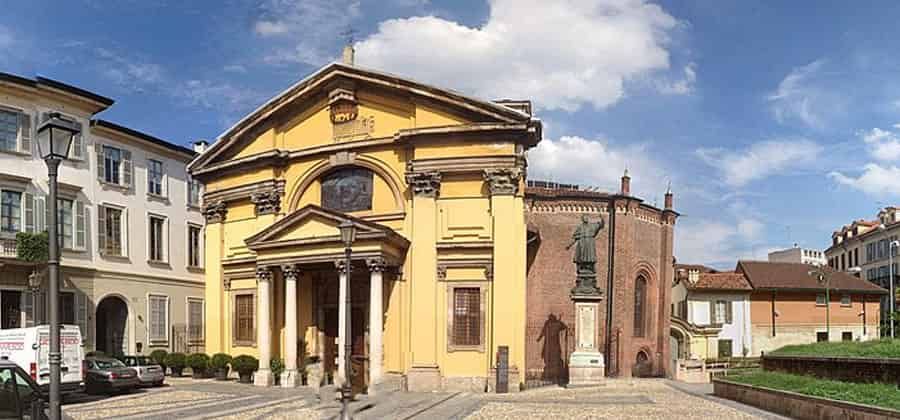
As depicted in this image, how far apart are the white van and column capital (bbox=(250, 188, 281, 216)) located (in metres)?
7.69

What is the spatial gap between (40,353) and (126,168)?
1484 centimetres

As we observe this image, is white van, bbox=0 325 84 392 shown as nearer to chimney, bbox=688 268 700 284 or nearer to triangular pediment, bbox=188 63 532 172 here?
triangular pediment, bbox=188 63 532 172

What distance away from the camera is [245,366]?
24.9 m

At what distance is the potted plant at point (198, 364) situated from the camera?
1054 inches

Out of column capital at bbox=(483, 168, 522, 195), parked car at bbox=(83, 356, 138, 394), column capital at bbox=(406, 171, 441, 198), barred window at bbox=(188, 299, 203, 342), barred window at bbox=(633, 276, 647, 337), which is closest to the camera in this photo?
parked car at bbox=(83, 356, 138, 394)

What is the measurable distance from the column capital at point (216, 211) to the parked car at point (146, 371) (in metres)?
5.71

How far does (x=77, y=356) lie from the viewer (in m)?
19.9

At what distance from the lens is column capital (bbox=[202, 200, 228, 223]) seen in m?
27.4

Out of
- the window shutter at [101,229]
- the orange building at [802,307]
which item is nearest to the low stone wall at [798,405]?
the window shutter at [101,229]

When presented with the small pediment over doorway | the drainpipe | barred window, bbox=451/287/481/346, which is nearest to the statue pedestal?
barred window, bbox=451/287/481/346

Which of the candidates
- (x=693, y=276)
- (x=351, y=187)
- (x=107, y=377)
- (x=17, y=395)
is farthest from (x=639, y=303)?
(x=17, y=395)

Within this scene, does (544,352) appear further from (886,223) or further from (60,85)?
(886,223)

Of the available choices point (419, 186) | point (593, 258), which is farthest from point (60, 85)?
point (593, 258)

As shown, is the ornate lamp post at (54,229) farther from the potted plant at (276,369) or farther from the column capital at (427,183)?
the potted plant at (276,369)
